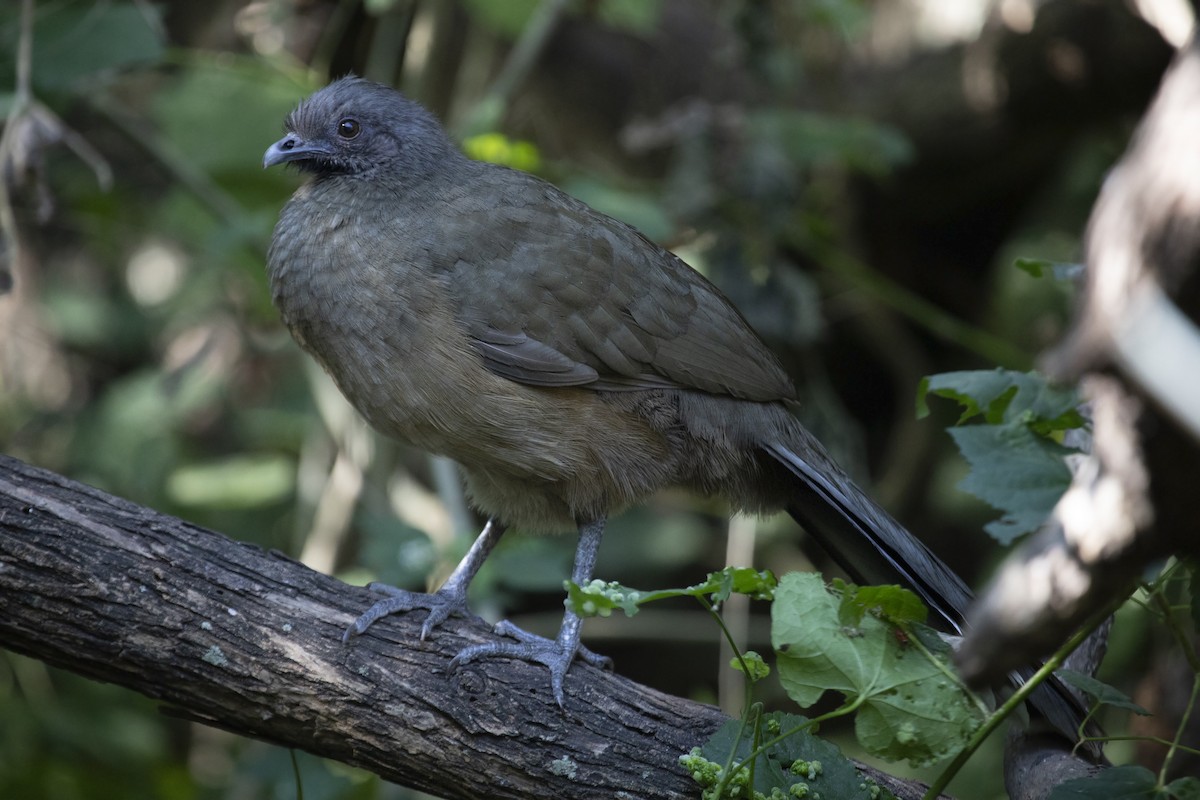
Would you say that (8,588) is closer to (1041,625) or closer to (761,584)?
(761,584)

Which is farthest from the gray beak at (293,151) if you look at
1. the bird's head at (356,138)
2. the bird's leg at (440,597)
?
the bird's leg at (440,597)

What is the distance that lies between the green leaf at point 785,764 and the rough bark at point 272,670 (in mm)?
146

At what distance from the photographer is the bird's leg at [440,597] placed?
9.38 feet

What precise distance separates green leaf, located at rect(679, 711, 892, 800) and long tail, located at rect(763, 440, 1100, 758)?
0.64m

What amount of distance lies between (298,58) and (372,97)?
2.98 meters

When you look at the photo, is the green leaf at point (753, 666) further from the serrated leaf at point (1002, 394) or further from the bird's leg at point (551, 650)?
the serrated leaf at point (1002, 394)

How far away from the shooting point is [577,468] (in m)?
3.30

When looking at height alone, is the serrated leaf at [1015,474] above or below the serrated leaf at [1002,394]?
below

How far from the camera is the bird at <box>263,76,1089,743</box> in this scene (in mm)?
3197

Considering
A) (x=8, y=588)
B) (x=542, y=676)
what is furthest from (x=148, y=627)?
(x=542, y=676)

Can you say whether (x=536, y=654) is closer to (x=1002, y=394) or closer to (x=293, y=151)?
(x=1002, y=394)

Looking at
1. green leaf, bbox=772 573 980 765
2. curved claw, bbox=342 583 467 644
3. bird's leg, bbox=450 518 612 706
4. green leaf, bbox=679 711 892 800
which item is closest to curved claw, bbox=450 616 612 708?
bird's leg, bbox=450 518 612 706

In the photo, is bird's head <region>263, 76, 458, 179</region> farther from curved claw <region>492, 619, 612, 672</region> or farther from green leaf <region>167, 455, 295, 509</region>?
green leaf <region>167, 455, 295, 509</region>

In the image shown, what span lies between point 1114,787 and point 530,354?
6.07ft
